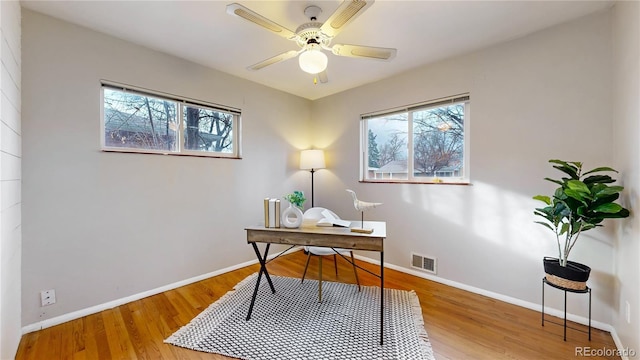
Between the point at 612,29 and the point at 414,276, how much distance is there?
266 cm

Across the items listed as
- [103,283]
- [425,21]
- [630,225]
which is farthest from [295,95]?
[630,225]

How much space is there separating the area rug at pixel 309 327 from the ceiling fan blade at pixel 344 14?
2064 millimetres

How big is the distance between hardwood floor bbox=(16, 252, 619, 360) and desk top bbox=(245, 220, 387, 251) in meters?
0.81

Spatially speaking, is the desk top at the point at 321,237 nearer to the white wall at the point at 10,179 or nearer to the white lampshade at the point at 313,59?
the white lampshade at the point at 313,59

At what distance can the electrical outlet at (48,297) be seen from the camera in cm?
192

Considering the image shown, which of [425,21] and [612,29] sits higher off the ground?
[425,21]

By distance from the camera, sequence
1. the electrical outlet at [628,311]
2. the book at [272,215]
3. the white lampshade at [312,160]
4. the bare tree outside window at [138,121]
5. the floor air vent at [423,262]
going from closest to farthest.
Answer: the electrical outlet at [628,311]
the book at [272,215]
the bare tree outside window at [138,121]
the floor air vent at [423,262]
the white lampshade at [312,160]

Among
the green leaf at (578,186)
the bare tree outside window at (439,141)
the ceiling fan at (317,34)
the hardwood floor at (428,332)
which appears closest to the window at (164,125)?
the ceiling fan at (317,34)

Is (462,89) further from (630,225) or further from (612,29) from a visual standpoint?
(630,225)

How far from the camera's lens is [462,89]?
2564 millimetres

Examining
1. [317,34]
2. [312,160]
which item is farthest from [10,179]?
[312,160]

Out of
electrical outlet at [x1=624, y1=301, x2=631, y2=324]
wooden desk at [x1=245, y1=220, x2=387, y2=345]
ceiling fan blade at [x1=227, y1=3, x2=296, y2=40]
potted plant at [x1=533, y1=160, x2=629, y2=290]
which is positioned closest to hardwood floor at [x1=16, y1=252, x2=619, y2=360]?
electrical outlet at [x1=624, y1=301, x2=631, y2=324]

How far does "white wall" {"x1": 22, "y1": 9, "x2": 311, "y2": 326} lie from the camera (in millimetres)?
1903

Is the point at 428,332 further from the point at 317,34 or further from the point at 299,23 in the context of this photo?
the point at 299,23
